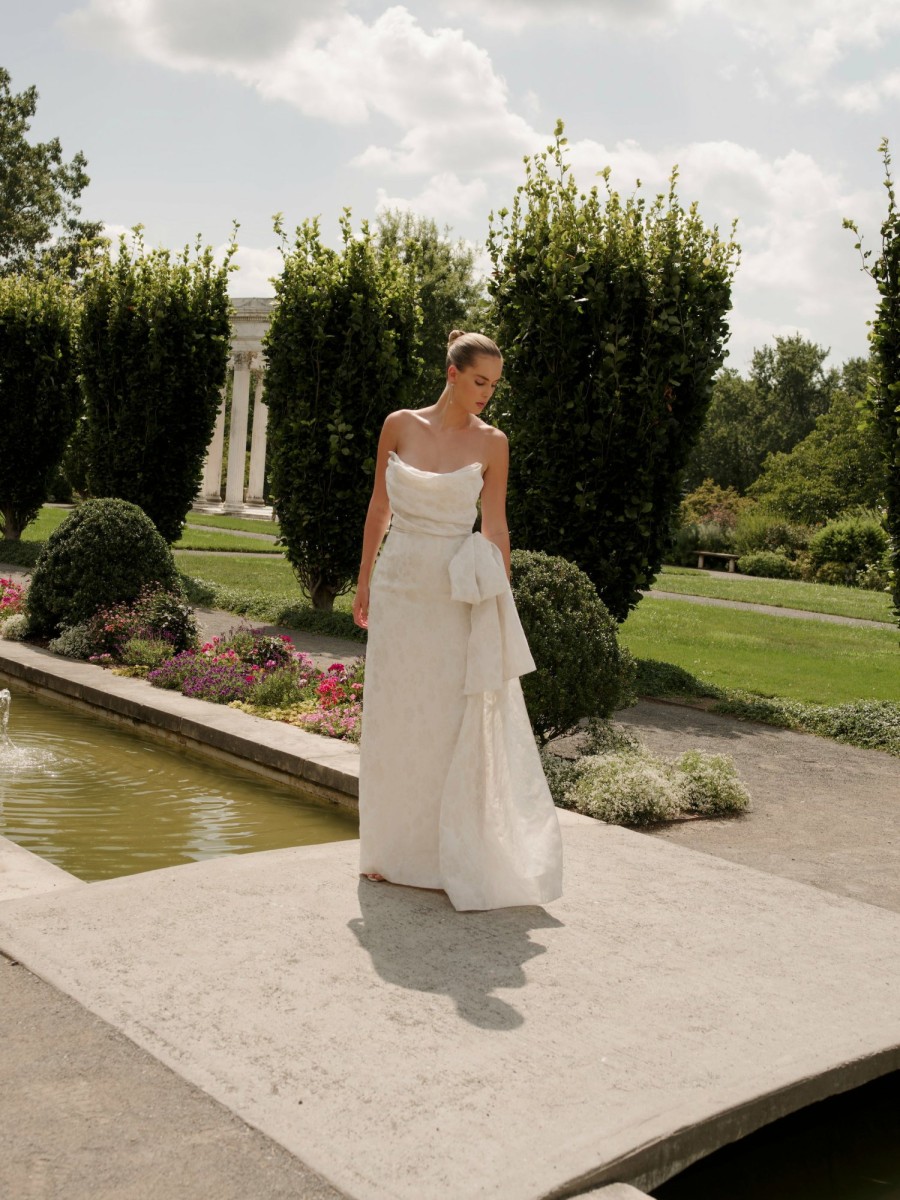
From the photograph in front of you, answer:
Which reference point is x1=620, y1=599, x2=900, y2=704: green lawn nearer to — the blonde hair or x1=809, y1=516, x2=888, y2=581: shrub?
the blonde hair

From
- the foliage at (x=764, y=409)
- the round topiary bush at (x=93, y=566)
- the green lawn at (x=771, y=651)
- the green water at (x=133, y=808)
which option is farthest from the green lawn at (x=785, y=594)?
the foliage at (x=764, y=409)

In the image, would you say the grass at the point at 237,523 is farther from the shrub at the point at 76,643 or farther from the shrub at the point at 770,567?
the shrub at the point at 76,643

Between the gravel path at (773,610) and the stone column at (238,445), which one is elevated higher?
the stone column at (238,445)

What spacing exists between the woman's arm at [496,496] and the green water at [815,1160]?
2.34m

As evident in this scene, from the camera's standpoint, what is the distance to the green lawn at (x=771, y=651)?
1252 centimetres

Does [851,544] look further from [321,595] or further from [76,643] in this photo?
[76,643]

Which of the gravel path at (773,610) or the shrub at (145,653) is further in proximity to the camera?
the gravel path at (773,610)

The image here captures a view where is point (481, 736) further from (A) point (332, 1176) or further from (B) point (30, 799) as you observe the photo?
(B) point (30, 799)

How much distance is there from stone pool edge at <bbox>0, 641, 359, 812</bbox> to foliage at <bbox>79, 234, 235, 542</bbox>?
817 centimetres

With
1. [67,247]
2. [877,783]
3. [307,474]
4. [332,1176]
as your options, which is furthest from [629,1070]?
[67,247]

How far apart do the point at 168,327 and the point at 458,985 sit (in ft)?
51.9

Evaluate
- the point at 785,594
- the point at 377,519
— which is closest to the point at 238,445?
the point at 785,594

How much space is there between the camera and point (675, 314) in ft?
38.1

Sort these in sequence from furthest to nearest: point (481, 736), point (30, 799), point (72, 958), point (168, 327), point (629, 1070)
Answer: point (168, 327) → point (30, 799) → point (481, 736) → point (72, 958) → point (629, 1070)
